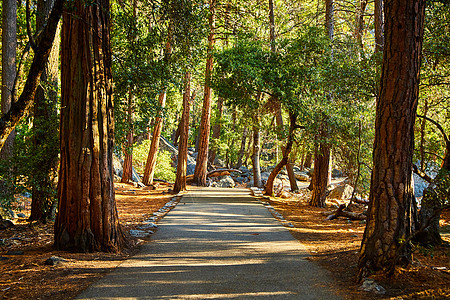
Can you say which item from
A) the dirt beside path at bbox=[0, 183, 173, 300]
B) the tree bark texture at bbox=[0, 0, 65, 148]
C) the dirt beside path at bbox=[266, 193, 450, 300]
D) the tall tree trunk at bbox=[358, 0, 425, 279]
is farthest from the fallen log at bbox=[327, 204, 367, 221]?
the tree bark texture at bbox=[0, 0, 65, 148]

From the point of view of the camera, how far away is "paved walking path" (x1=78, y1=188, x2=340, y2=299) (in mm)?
4223

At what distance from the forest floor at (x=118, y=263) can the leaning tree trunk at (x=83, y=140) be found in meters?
0.35

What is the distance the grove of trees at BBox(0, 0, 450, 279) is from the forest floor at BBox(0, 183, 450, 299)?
0.92ft

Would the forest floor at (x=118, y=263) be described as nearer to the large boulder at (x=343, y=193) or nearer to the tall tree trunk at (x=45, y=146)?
the tall tree trunk at (x=45, y=146)

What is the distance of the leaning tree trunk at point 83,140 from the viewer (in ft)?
19.1

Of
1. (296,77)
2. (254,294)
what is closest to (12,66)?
(296,77)

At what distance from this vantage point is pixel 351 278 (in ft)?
15.6

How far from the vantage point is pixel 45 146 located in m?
7.37

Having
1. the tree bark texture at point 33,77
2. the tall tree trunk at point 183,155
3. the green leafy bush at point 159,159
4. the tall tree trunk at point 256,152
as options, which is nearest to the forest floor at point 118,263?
the tree bark texture at point 33,77

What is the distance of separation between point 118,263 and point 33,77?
2.91 meters

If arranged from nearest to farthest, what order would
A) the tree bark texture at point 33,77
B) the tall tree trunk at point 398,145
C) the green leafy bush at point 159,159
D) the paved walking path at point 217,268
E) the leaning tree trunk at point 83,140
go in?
1. the paved walking path at point 217,268
2. the tall tree trunk at point 398,145
3. the tree bark texture at point 33,77
4. the leaning tree trunk at point 83,140
5. the green leafy bush at point 159,159

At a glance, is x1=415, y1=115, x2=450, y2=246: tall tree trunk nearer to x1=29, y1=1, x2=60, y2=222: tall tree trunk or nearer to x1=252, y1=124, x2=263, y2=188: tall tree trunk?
x1=29, y1=1, x2=60, y2=222: tall tree trunk

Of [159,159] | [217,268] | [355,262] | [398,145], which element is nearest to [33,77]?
[217,268]

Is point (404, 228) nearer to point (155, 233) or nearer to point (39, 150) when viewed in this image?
point (155, 233)
